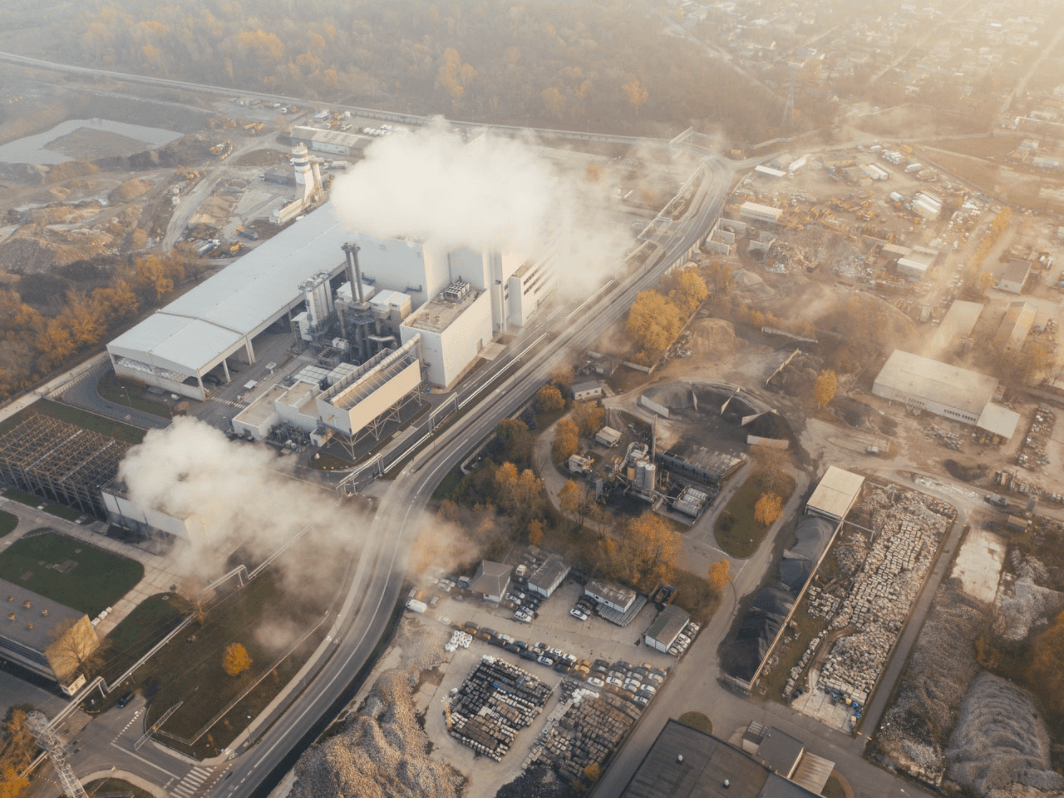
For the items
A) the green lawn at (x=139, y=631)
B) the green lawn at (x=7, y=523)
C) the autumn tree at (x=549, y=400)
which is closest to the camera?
the green lawn at (x=139, y=631)

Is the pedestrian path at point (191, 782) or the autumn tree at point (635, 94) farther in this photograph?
the autumn tree at point (635, 94)

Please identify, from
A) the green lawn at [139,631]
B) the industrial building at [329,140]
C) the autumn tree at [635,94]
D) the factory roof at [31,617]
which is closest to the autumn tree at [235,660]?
the green lawn at [139,631]

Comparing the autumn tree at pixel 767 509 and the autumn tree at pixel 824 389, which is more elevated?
the autumn tree at pixel 824 389

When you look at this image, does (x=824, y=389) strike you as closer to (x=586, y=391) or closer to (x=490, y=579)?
(x=586, y=391)

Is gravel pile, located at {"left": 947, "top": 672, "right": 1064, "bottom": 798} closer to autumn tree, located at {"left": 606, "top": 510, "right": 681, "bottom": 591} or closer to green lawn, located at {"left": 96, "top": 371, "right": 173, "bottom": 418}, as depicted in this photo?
autumn tree, located at {"left": 606, "top": 510, "right": 681, "bottom": 591}

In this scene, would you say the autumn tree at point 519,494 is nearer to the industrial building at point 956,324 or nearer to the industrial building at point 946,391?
the industrial building at point 946,391

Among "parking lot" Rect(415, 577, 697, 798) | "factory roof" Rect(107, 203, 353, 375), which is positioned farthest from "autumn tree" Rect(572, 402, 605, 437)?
"factory roof" Rect(107, 203, 353, 375)
